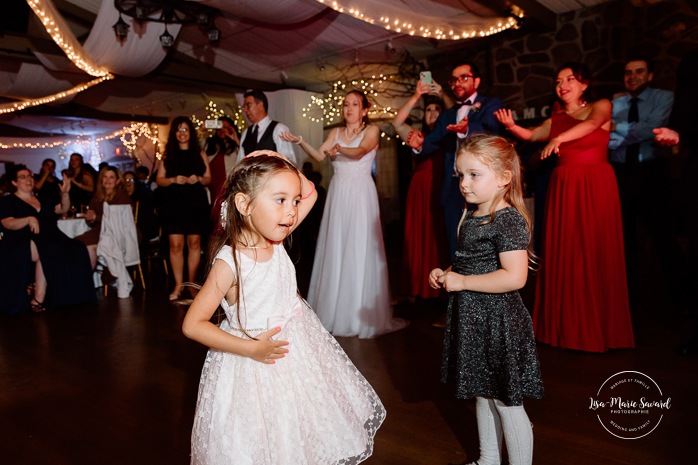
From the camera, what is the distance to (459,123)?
3004mm

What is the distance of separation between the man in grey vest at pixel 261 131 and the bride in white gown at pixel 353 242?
0.38m

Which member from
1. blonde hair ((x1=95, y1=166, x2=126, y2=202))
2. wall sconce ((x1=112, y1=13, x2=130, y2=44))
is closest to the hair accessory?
blonde hair ((x1=95, y1=166, x2=126, y2=202))

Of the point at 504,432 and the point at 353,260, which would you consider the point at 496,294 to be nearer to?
the point at 504,432

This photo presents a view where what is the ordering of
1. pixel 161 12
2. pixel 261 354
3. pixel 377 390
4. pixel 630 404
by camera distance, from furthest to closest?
pixel 161 12, pixel 377 390, pixel 630 404, pixel 261 354

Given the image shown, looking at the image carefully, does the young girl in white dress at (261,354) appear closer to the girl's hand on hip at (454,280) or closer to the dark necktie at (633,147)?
the girl's hand on hip at (454,280)

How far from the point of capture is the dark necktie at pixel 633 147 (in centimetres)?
364

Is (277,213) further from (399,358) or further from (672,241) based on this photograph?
→ (672,241)

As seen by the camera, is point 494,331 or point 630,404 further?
point 630,404

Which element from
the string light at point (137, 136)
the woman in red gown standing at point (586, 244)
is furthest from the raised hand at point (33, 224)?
the string light at point (137, 136)

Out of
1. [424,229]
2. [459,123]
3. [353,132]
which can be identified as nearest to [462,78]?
[459,123]

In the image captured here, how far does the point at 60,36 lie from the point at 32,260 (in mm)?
2223

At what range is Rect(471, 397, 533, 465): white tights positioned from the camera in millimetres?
1529

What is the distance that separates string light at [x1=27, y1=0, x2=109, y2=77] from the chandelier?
449mm

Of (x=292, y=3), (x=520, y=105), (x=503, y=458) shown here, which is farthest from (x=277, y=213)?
(x=520, y=105)
